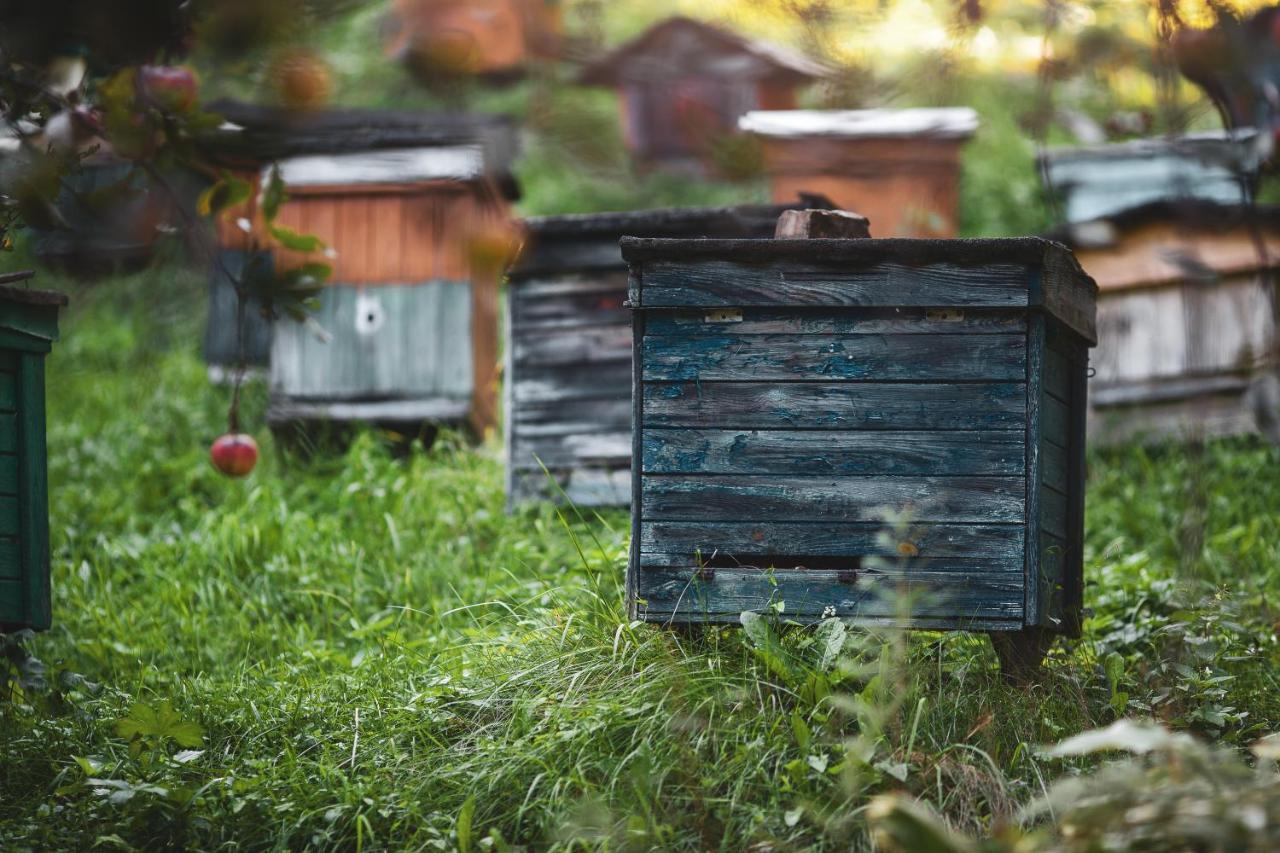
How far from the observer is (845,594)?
3.53 m

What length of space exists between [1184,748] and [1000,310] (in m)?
1.54

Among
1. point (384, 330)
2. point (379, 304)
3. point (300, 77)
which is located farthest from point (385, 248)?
point (300, 77)

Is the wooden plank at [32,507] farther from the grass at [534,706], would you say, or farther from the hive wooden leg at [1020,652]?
the hive wooden leg at [1020,652]

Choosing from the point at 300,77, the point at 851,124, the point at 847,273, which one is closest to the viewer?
the point at 300,77

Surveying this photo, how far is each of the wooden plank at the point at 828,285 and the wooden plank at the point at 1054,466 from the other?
511 millimetres

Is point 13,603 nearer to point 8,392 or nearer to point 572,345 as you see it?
point 8,392

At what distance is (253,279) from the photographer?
3.50 meters

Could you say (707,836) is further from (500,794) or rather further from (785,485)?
(785,485)

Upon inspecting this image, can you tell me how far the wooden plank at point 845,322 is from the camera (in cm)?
355

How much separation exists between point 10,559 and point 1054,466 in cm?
365

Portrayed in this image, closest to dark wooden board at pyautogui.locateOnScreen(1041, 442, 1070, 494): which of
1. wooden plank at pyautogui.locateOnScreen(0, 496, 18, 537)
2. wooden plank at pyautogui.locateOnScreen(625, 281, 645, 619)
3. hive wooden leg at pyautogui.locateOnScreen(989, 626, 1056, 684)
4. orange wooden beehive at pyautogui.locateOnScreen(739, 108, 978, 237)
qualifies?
hive wooden leg at pyautogui.locateOnScreen(989, 626, 1056, 684)

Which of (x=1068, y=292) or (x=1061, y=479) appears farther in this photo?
(x=1061, y=479)

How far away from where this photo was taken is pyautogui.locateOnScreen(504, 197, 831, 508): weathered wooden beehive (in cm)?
704

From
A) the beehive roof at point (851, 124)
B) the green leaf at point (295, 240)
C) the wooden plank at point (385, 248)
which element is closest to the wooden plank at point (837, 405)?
the green leaf at point (295, 240)
